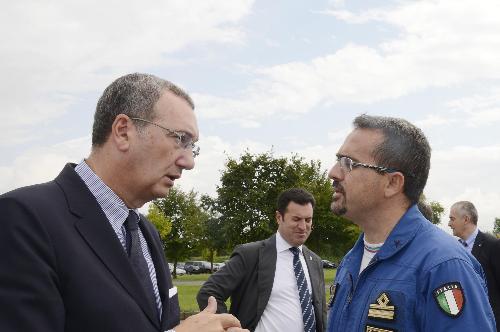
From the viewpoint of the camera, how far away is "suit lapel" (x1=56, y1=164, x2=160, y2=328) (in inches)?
90.0

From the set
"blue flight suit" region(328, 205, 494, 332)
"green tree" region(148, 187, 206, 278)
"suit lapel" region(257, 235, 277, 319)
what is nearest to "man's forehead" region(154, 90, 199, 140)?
"blue flight suit" region(328, 205, 494, 332)

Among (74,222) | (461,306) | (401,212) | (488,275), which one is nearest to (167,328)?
(74,222)

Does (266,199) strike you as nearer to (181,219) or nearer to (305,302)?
(181,219)

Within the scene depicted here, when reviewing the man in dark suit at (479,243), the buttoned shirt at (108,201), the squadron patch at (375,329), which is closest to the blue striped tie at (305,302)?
the man in dark suit at (479,243)

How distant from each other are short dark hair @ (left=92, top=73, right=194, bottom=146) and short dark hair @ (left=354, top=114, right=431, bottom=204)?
1.52m

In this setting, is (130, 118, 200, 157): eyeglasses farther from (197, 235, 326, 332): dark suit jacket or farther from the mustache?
(197, 235, 326, 332): dark suit jacket

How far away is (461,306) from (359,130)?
1337 millimetres

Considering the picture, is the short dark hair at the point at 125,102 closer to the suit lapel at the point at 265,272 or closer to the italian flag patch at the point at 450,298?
the italian flag patch at the point at 450,298

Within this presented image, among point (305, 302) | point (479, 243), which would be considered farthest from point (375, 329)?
point (479, 243)

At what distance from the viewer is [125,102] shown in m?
2.68

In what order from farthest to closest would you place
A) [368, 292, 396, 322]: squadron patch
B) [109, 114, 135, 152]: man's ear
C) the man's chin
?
the man's chin, [368, 292, 396, 322]: squadron patch, [109, 114, 135, 152]: man's ear

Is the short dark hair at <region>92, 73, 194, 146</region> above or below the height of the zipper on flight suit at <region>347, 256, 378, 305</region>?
Result: above

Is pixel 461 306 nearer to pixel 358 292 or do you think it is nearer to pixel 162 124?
pixel 358 292

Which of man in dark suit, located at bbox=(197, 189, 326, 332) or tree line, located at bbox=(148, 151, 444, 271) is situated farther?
tree line, located at bbox=(148, 151, 444, 271)
